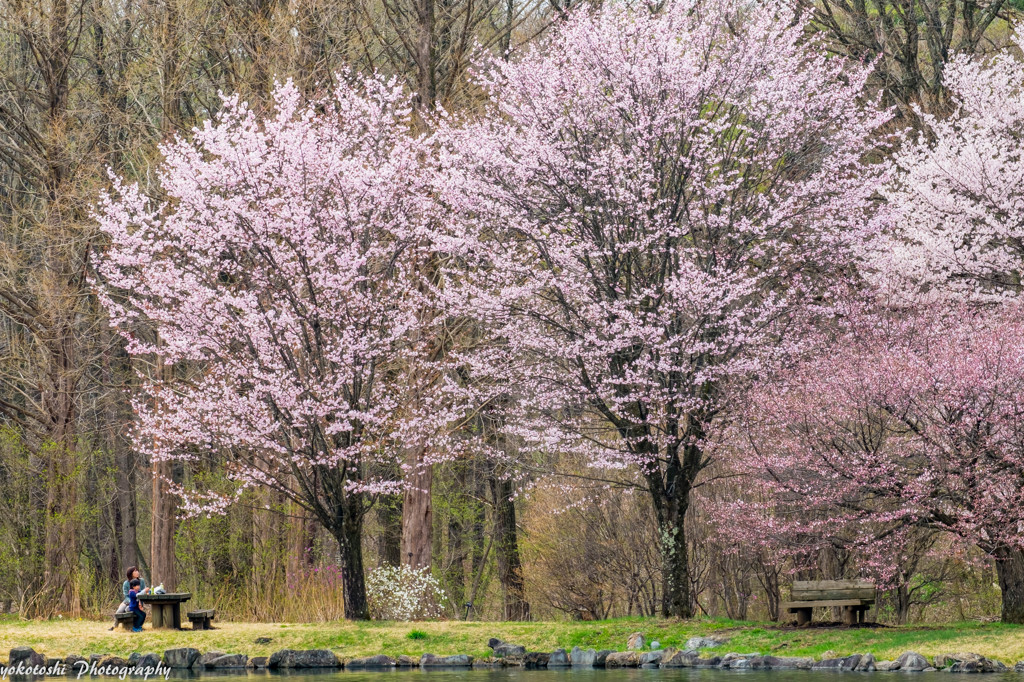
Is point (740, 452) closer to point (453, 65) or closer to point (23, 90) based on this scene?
point (453, 65)

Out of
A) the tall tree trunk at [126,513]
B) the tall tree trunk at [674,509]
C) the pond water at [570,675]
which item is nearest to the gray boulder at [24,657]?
the pond water at [570,675]

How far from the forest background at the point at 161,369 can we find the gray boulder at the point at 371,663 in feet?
14.3

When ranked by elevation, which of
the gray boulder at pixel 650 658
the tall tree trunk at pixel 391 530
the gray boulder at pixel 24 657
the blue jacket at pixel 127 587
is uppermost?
the tall tree trunk at pixel 391 530

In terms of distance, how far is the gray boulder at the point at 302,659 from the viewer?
16.2 m

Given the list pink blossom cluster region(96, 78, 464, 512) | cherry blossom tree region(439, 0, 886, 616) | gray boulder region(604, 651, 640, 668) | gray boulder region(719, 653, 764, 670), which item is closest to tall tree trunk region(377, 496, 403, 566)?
pink blossom cluster region(96, 78, 464, 512)

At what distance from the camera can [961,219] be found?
1970 centimetres

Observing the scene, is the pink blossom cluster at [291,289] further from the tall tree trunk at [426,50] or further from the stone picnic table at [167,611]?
the tall tree trunk at [426,50]

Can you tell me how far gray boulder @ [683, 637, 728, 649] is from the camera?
53.6 ft

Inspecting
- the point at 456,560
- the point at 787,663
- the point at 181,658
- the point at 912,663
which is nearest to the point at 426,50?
the point at 181,658

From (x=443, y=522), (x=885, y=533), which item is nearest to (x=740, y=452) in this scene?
(x=885, y=533)

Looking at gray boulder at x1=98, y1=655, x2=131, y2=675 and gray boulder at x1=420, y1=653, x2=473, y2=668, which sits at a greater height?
gray boulder at x1=98, y1=655, x2=131, y2=675

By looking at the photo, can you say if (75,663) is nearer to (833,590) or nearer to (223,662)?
(223,662)

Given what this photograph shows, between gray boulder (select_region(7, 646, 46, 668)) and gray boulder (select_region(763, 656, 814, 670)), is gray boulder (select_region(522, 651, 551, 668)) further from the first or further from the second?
gray boulder (select_region(7, 646, 46, 668))

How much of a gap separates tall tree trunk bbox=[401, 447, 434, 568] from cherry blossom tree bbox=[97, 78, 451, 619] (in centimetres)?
153
